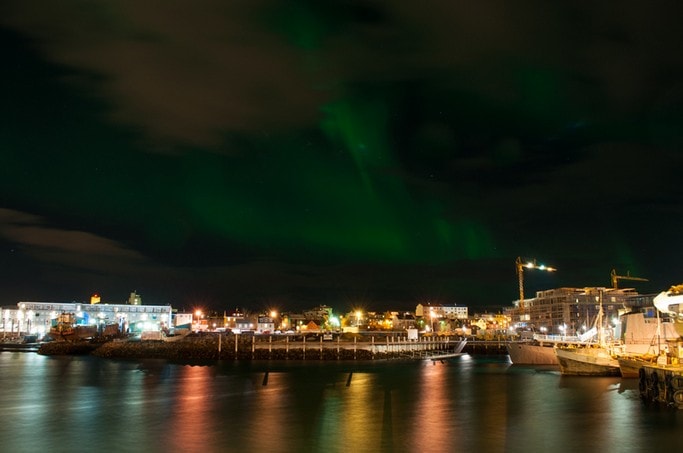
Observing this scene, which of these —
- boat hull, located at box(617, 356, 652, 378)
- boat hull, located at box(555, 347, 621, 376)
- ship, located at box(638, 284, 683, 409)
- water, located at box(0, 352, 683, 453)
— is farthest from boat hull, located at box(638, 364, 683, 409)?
boat hull, located at box(555, 347, 621, 376)

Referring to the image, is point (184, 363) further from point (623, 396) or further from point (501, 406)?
point (623, 396)

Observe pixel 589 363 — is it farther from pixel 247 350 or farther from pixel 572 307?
pixel 572 307

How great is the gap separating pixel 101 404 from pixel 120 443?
583 inches

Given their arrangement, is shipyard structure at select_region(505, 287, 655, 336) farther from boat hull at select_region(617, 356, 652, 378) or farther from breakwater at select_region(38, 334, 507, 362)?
boat hull at select_region(617, 356, 652, 378)

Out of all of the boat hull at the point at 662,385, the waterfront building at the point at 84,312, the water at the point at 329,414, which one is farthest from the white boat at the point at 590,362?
the waterfront building at the point at 84,312

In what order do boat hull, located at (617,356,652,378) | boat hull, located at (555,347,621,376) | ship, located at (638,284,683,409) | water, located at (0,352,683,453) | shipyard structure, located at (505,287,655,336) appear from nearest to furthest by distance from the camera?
water, located at (0,352,683,453) → ship, located at (638,284,683,409) → boat hull, located at (617,356,652,378) → boat hull, located at (555,347,621,376) → shipyard structure, located at (505,287,655,336)

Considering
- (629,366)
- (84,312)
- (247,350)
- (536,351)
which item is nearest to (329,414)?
(629,366)

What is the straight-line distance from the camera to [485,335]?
5423 inches

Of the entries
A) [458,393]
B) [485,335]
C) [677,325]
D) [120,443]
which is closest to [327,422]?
[120,443]

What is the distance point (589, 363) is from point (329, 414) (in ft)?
111

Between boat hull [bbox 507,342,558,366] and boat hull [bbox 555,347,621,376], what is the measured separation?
643 inches

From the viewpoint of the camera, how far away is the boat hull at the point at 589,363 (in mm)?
55938

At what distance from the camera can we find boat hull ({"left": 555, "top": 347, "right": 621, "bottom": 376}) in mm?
55938

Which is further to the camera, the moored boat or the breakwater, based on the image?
the breakwater
